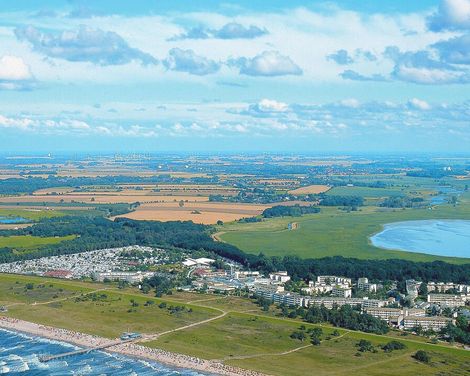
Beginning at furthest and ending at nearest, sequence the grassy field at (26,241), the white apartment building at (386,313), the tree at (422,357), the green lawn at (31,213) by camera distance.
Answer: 1. the green lawn at (31,213)
2. the grassy field at (26,241)
3. the white apartment building at (386,313)
4. the tree at (422,357)

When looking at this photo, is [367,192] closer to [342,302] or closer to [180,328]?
[342,302]

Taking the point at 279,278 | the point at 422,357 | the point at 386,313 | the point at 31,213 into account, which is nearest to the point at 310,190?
the point at 31,213

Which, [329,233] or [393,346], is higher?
[329,233]

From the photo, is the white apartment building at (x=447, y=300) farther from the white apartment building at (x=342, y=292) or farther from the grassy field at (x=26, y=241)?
the grassy field at (x=26, y=241)

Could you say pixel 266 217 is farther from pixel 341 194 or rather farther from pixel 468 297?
pixel 468 297

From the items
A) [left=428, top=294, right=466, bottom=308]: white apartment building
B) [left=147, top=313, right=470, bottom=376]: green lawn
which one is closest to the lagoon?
[left=428, top=294, right=466, bottom=308]: white apartment building

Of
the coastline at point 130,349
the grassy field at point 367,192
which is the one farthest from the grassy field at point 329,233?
the coastline at point 130,349
